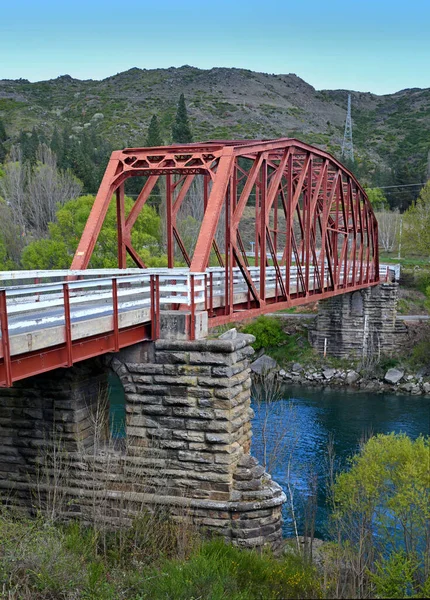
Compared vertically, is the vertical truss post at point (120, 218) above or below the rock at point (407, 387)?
above

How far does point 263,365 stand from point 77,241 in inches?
565

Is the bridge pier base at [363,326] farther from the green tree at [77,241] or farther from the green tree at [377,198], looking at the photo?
the green tree at [377,198]

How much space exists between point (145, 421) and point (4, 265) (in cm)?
3050

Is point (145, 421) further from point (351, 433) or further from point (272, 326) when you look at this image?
point (272, 326)

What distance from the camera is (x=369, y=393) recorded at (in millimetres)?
35625

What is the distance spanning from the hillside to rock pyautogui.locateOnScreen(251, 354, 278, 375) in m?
50.0

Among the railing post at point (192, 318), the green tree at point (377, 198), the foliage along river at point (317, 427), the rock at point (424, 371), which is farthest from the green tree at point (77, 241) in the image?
the green tree at point (377, 198)

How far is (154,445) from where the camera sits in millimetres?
13039

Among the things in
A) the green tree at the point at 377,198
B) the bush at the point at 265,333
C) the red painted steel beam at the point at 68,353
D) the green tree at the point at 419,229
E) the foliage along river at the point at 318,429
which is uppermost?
the green tree at the point at 377,198

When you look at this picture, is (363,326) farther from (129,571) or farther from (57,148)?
(57,148)

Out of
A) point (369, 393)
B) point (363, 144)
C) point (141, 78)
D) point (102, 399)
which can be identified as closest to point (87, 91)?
point (141, 78)

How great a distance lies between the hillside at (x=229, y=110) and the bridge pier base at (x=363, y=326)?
147ft

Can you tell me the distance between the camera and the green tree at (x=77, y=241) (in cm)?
3675

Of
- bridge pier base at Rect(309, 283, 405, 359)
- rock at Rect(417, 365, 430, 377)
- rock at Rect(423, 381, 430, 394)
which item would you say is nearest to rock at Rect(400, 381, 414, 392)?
rock at Rect(423, 381, 430, 394)
